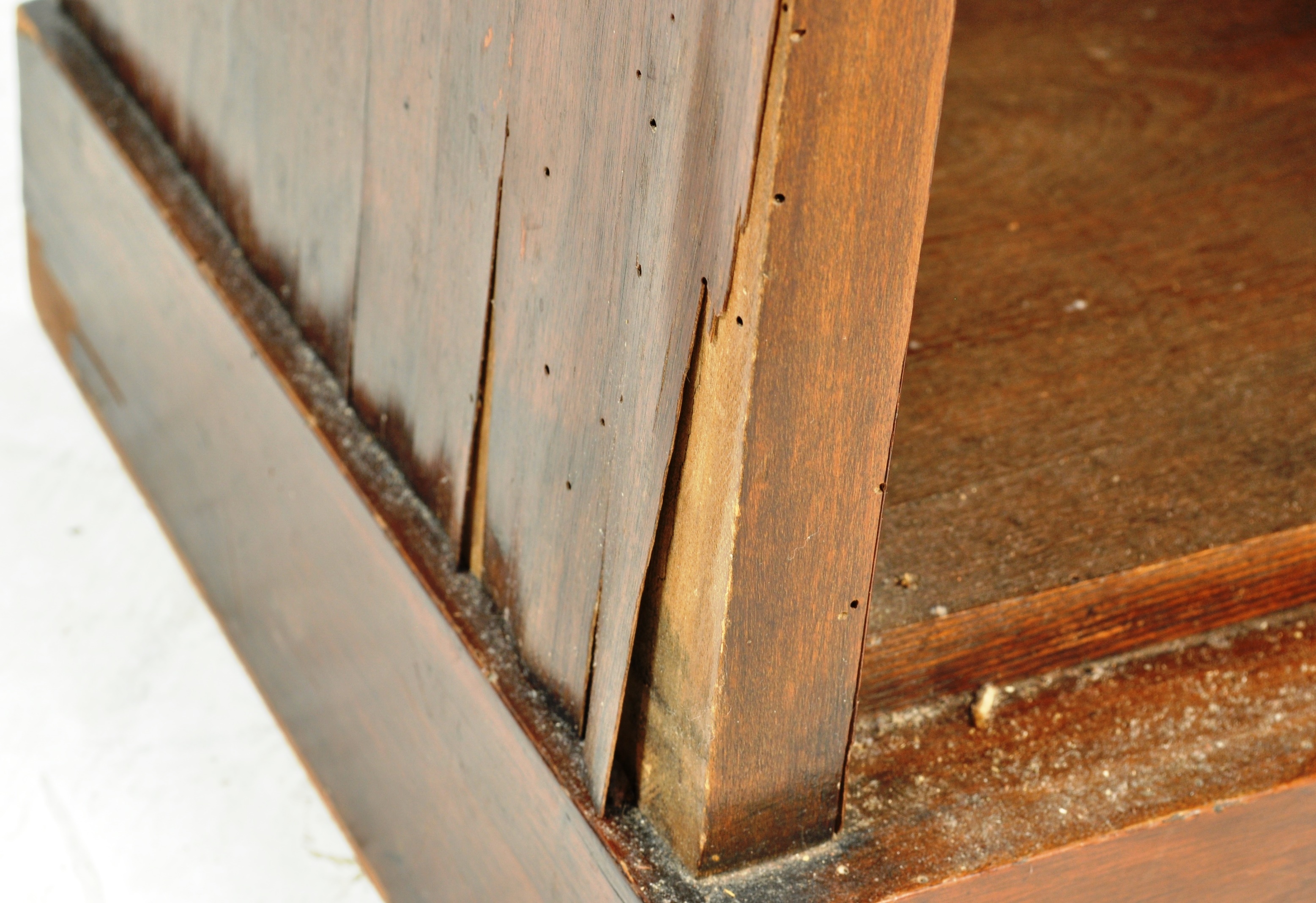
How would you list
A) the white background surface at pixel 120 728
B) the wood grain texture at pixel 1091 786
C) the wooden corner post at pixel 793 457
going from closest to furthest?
the wooden corner post at pixel 793 457 < the wood grain texture at pixel 1091 786 < the white background surface at pixel 120 728

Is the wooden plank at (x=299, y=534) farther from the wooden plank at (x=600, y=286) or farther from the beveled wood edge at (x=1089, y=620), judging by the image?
the beveled wood edge at (x=1089, y=620)

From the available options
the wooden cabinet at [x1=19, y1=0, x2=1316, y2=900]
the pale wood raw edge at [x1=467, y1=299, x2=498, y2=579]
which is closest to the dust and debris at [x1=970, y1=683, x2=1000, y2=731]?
the wooden cabinet at [x1=19, y1=0, x2=1316, y2=900]

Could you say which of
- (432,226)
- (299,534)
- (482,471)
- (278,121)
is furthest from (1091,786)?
(278,121)

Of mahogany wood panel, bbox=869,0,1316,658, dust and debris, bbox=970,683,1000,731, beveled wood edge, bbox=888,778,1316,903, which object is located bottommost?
beveled wood edge, bbox=888,778,1316,903

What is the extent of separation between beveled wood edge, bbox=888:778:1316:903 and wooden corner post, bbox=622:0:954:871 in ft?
0.38

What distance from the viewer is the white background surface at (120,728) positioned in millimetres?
1352

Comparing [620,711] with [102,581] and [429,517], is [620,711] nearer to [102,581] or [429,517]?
[429,517]

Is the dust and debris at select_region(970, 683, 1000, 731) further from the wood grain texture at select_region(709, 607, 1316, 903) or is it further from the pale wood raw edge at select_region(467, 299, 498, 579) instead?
the pale wood raw edge at select_region(467, 299, 498, 579)

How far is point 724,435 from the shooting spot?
780 millimetres

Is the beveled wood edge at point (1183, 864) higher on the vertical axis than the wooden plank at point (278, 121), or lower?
lower

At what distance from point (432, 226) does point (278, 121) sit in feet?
1.00

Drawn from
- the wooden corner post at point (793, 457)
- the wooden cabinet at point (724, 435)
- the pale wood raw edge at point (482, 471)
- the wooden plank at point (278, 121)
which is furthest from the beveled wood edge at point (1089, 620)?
the wooden plank at point (278, 121)

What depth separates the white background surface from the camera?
1.35 m

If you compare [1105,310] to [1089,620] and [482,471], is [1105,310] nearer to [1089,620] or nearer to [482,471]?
[1089,620]
